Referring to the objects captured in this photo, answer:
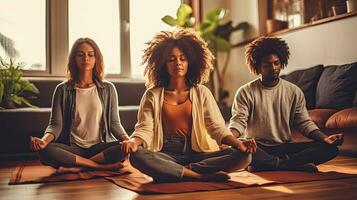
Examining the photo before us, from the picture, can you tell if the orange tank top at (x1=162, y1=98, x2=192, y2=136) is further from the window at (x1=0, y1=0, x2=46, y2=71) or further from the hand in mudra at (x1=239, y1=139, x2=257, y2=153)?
the window at (x1=0, y1=0, x2=46, y2=71)

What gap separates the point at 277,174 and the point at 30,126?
1895 millimetres

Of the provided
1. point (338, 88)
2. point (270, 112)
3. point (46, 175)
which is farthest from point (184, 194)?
point (338, 88)

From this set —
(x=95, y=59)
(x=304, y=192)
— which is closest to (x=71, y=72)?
(x=95, y=59)

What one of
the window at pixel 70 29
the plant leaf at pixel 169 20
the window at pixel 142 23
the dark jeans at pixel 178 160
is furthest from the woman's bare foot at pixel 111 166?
the plant leaf at pixel 169 20

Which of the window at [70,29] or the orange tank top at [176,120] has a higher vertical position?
the window at [70,29]

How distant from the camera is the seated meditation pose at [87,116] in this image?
7.68ft

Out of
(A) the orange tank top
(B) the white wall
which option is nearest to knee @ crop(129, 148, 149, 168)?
(A) the orange tank top

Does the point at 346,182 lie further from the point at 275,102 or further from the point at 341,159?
the point at 341,159

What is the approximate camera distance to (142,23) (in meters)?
5.04

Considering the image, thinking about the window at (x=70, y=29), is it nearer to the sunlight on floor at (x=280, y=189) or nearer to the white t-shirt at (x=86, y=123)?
the white t-shirt at (x=86, y=123)

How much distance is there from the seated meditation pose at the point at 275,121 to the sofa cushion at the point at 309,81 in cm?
95

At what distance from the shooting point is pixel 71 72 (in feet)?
8.29

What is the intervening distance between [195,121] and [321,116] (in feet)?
3.81

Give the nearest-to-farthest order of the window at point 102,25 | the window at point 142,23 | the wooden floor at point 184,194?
1. the wooden floor at point 184,194
2. the window at point 102,25
3. the window at point 142,23
